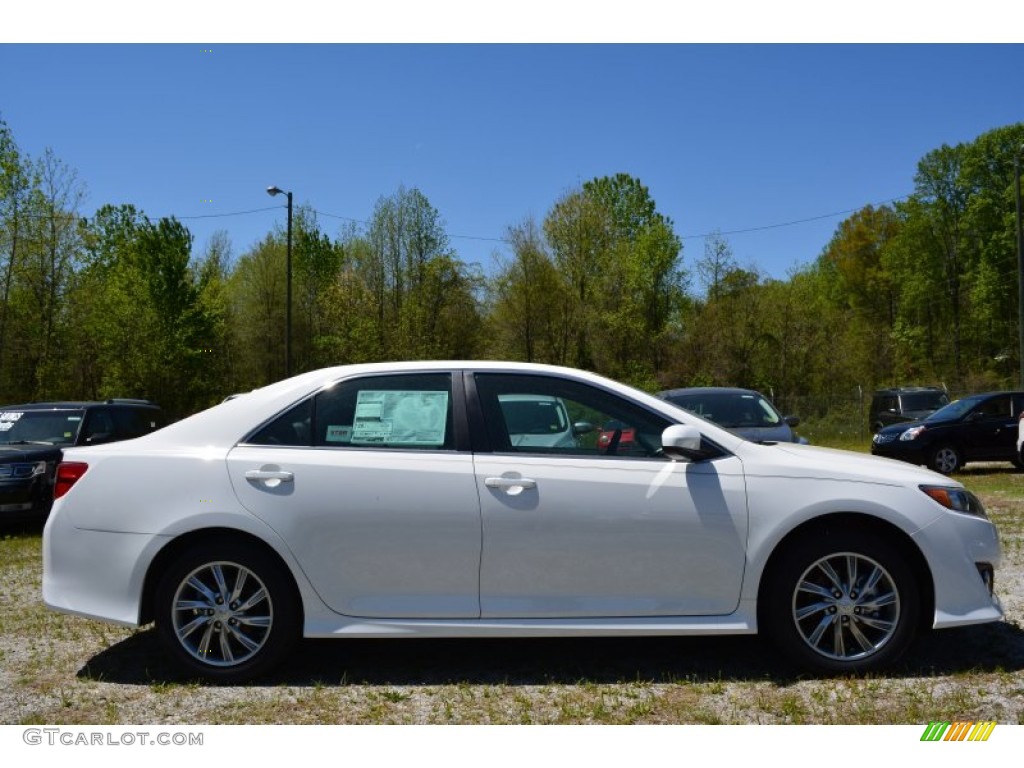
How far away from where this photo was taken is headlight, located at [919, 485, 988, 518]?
15.0 ft

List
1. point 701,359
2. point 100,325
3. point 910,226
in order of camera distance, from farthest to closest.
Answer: point 910,226 < point 701,359 < point 100,325

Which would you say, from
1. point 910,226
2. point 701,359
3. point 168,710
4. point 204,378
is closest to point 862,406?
point 701,359

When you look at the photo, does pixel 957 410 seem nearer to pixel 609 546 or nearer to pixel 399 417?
pixel 609 546

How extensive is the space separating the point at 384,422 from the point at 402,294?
41.6 metres

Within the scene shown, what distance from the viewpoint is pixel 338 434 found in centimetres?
470

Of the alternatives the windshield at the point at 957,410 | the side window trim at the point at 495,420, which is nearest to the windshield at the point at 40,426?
the side window trim at the point at 495,420

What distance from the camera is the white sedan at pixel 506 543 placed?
4.40m

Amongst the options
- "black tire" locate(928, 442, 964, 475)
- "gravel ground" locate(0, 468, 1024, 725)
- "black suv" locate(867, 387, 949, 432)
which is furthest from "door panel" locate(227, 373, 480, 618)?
"black suv" locate(867, 387, 949, 432)

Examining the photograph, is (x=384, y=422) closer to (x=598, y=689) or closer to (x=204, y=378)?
(x=598, y=689)

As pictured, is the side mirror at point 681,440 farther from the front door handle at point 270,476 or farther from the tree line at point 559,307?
the tree line at point 559,307

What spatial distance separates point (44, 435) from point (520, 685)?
974 centimetres

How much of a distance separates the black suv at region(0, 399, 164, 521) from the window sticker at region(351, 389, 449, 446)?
7.75m

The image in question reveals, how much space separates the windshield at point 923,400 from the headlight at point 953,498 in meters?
21.4
